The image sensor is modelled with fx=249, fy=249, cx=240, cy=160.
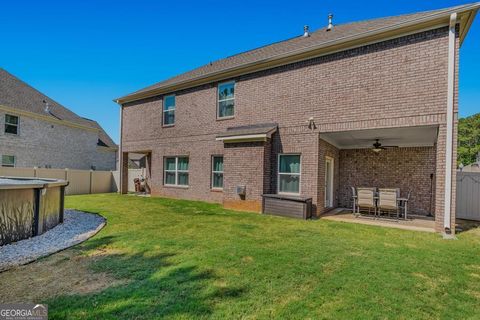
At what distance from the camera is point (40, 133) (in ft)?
59.5

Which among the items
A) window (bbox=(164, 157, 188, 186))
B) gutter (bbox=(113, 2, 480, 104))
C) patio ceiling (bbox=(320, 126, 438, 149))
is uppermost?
gutter (bbox=(113, 2, 480, 104))

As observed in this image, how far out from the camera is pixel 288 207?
8.85 metres

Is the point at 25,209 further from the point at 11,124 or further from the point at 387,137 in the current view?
the point at 11,124

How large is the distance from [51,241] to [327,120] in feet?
28.4

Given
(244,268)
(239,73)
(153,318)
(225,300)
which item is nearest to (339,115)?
(239,73)

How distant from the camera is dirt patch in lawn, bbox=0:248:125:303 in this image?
315 cm

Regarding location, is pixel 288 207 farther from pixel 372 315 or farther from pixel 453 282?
pixel 372 315

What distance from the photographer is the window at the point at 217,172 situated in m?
12.1

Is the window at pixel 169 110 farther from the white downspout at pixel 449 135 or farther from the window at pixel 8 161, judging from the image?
the white downspout at pixel 449 135

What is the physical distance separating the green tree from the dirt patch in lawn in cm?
4667

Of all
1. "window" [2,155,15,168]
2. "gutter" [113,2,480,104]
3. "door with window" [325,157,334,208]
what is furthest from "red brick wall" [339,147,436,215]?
"window" [2,155,15,168]

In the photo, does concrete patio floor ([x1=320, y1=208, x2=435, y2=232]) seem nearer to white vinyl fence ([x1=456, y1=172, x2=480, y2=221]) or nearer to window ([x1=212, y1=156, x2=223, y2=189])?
white vinyl fence ([x1=456, y1=172, x2=480, y2=221])

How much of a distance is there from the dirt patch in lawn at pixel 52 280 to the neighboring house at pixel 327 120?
657 centimetres

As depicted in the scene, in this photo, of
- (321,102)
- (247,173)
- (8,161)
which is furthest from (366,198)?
(8,161)
